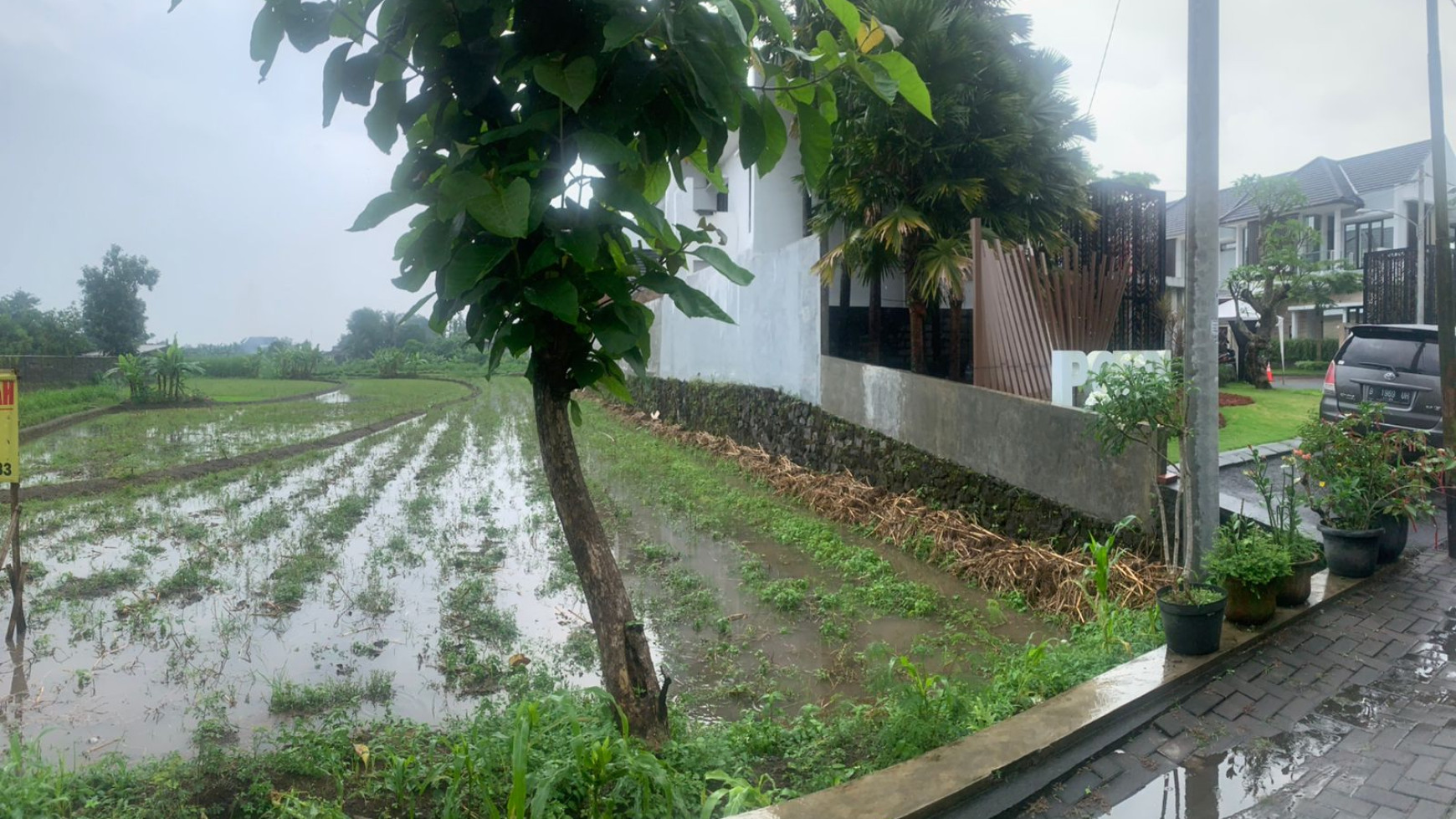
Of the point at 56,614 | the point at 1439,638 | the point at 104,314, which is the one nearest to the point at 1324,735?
the point at 1439,638

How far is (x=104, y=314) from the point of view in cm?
2098

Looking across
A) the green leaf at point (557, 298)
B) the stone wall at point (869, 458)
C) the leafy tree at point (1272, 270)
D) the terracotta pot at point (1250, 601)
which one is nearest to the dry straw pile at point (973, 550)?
the stone wall at point (869, 458)

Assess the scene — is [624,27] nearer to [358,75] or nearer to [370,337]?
[358,75]

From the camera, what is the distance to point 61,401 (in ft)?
62.5

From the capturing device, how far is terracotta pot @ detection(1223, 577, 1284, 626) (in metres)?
4.84

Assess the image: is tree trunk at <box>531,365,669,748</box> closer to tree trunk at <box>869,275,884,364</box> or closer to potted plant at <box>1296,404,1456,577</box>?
potted plant at <box>1296,404,1456,577</box>

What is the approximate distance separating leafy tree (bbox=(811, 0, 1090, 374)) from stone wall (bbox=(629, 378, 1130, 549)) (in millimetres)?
1361

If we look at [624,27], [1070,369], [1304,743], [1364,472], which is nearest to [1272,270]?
[1070,369]

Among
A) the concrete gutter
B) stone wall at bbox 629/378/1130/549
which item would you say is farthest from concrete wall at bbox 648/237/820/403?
the concrete gutter

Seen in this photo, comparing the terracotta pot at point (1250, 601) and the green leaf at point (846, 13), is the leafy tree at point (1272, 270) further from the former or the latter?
the green leaf at point (846, 13)

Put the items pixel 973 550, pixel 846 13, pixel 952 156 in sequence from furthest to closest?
pixel 952 156
pixel 973 550
pixel 846 13

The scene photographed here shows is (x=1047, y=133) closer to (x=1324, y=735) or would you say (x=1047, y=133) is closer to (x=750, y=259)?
(x=750, y=259)

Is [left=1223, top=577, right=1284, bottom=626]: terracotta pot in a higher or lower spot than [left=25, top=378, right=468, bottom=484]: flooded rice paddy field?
lower

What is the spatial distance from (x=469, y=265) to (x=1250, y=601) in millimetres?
4462
